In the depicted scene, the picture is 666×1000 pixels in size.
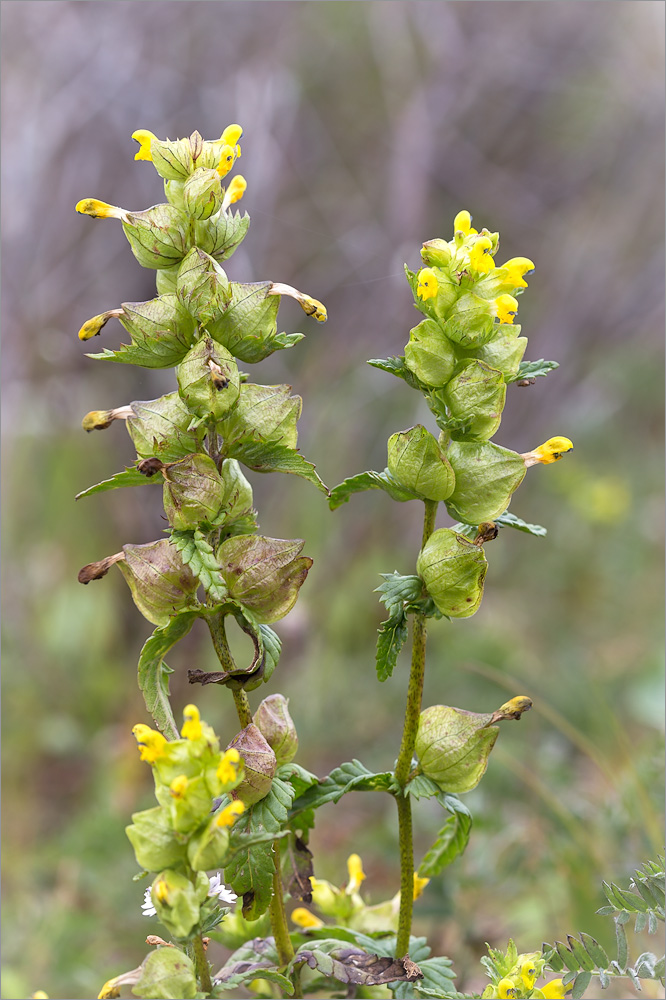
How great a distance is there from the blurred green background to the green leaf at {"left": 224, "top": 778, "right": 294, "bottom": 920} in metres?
0.96

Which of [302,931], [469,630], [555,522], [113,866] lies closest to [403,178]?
[555,522]

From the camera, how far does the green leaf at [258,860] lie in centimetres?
73

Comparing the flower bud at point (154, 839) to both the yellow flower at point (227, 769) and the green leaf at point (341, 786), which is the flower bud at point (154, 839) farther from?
the green leaf at point (341, 786)

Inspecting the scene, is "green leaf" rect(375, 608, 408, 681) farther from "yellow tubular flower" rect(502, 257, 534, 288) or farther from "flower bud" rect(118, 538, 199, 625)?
"yellow tubular flower" rect(502, 257, 534, 288)

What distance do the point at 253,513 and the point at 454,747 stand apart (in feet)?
0.93

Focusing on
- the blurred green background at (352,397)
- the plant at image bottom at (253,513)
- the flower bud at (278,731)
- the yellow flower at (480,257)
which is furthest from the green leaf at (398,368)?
the blurred green background at (352,397)

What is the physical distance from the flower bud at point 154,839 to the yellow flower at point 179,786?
18 mm

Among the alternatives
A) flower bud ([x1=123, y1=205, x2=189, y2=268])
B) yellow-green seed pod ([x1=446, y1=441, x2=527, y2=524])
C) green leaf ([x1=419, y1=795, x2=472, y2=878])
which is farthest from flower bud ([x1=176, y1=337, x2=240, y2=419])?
green leaf ([x1=419, y1=795, x2=472, y2=878])

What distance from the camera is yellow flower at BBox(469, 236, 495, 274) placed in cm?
77

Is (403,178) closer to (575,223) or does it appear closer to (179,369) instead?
(575,223)

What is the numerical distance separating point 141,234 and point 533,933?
1577 mm

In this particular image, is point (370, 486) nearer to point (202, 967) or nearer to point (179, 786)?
point (179, 786)

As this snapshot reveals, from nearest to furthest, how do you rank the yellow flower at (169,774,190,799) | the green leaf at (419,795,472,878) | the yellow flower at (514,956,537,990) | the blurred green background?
the yellow flower at (169,774,190,799), the yellow flower at (514,956,537,990), the green leaf at (419,795,472,878), the blurred green background

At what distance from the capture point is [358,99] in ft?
15.5
